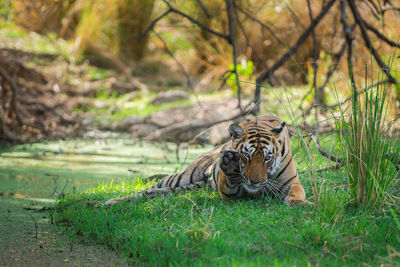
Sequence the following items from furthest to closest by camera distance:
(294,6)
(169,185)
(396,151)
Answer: (294,6)
(169,185)
(396,151)

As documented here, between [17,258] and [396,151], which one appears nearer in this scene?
[17,258]

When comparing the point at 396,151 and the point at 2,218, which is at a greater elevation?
the point at 396,151

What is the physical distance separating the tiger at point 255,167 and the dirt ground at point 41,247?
652 millimetres

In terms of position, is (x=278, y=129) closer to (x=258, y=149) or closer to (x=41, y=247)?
(x=258, y=149)

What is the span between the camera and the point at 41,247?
3.82 meters

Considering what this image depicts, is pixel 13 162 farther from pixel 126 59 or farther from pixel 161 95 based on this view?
pixel 126 59

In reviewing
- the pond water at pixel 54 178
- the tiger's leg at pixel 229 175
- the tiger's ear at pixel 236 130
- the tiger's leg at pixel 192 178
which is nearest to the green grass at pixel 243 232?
the tiger's leg at pixel 229 175

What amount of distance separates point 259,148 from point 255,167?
0.52ft

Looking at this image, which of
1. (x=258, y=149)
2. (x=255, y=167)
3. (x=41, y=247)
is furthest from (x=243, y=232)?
(x=41, y=247)

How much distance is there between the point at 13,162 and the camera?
282 inches

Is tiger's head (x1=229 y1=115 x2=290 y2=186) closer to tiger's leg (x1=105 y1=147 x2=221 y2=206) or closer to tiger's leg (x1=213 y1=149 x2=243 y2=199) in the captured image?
tiger's leg (x1=213 y1=149 x2=243 y2=199)

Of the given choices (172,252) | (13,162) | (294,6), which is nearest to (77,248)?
(172,252)

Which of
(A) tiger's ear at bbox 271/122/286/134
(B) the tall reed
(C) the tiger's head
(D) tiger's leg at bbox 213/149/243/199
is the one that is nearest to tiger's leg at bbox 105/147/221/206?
(D) tiger's leg at bbox 213/149/243/199

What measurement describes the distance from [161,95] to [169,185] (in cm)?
738
